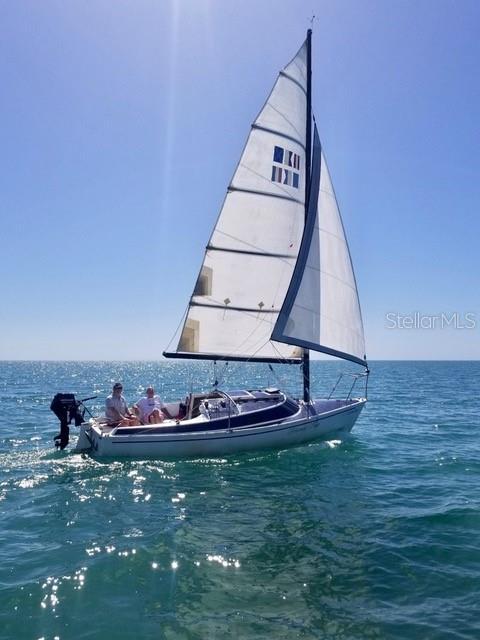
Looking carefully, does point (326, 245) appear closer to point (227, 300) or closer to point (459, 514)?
point (227, 300)

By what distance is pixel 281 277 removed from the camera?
19.2 m

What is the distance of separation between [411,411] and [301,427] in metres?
16.8

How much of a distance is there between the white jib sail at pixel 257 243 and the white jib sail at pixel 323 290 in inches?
49.0

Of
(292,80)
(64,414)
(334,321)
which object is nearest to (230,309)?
(334,321)

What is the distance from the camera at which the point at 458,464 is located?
1576 centimetres

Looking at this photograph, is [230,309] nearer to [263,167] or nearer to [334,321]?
[334,321]

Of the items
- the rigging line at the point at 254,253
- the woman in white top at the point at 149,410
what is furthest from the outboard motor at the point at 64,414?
the rigging line at the point at 254,253

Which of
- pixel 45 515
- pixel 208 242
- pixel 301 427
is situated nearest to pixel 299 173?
pixel 208 242

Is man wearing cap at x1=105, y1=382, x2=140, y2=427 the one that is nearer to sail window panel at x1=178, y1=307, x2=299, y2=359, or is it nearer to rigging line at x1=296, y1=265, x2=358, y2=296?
sail window panel at x1=178, y1=307, x2=299, y2=359

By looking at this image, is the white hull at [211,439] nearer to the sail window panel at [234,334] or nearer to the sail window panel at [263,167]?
the sail window panel at [234,334]

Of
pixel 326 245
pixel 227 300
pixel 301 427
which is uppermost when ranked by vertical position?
pixel 326 245

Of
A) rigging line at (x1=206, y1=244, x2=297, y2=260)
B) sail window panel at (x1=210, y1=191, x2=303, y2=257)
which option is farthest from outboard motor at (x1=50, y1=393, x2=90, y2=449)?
sail window panel at (x1=210, y1=191, x2=303, y2=257)

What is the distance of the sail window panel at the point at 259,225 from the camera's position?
18.3 metres

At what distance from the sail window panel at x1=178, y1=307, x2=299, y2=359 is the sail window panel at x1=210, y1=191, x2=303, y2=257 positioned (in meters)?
2.59
